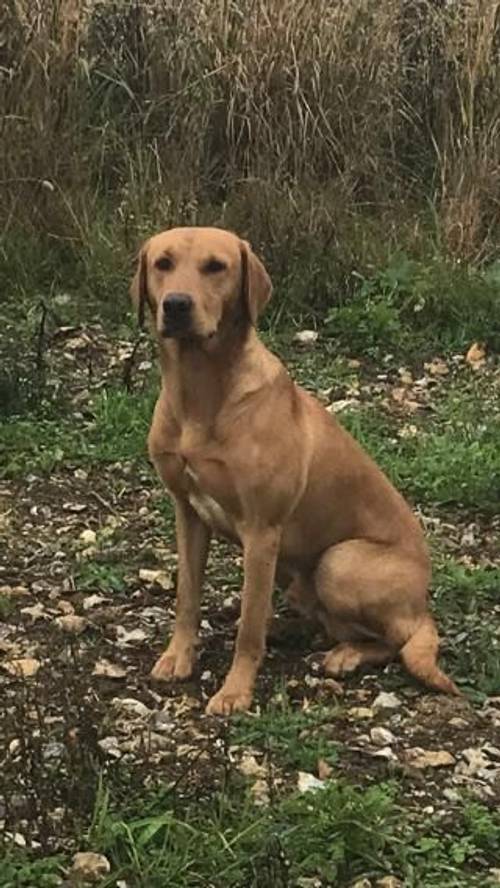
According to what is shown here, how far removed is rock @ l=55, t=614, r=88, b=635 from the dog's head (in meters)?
0.97

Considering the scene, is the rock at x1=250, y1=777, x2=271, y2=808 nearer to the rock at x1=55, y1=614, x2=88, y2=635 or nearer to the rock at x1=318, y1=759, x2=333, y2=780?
the rock at x1=318, y1=759, x2=333, y2=780

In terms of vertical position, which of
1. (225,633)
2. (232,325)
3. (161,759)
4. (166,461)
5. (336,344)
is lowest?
(336,344)

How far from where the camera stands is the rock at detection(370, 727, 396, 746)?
Result: 4.01 metres

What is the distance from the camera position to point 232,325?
14.3ft

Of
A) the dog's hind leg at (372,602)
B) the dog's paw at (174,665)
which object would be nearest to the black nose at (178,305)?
the dog's hind leg at (372,602)

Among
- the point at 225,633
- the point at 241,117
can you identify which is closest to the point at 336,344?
the point at 241,117

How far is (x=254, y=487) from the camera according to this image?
421 cm

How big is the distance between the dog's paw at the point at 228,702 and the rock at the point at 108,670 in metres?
0.33

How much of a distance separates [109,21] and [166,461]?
5365mm

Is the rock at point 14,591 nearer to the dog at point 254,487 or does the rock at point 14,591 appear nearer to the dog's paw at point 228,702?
the dog at point 254,487

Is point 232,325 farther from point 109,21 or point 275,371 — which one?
point 109,21

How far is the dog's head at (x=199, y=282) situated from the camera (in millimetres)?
4156

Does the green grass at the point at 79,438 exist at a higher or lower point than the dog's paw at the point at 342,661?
lower

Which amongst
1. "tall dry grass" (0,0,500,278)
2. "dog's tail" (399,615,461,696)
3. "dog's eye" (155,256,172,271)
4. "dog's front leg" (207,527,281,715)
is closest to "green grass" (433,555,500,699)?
"dog's tail" (399,615,461,696)
